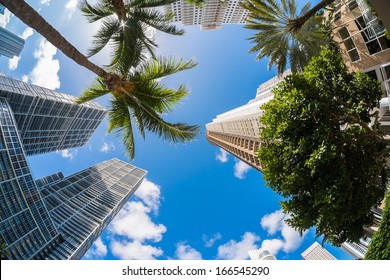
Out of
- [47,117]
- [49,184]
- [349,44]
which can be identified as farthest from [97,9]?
[49,184]

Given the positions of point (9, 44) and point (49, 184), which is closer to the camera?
→ point (49, 184)

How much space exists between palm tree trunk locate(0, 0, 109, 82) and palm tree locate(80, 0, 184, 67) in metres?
1.90

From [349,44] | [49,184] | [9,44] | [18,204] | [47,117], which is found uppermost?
[9,44]

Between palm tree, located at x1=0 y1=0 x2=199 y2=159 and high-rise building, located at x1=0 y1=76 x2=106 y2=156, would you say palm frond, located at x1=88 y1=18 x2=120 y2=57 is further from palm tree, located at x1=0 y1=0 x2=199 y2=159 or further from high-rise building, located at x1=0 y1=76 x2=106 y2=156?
high-rise building, located at x1=0 y1=76 x2=106 y2=156

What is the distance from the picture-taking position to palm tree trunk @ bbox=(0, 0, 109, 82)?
629 centimetres

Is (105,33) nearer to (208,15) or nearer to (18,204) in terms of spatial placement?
(18,204)

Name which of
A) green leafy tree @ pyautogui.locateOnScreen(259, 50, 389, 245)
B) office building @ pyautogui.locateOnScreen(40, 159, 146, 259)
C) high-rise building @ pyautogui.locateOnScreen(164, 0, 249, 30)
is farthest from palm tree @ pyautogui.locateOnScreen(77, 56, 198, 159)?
high-rise building @ pyautogui.locateOnScreen(164, 0, 249, 30)

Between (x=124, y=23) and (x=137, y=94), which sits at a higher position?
(x=124, y=23)

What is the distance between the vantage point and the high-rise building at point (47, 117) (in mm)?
88625

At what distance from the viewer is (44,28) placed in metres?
7.21

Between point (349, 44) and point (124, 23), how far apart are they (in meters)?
18.2

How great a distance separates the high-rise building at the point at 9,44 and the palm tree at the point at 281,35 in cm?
17421
